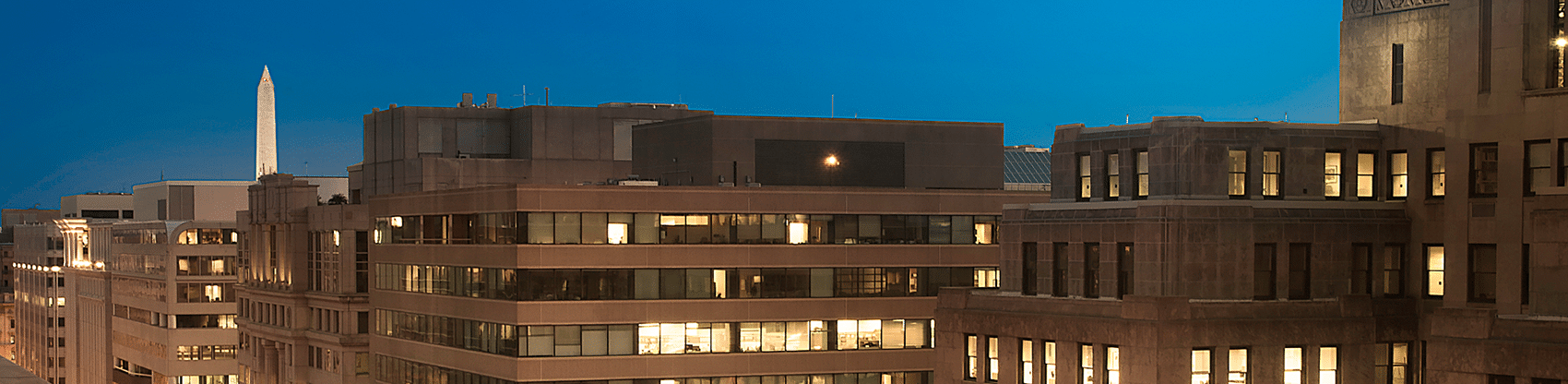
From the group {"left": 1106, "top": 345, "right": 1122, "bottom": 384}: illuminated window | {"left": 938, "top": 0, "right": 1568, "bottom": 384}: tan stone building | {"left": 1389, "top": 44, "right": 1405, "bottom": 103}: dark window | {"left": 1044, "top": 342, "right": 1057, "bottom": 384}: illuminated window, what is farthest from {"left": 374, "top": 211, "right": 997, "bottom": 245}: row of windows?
{"left": 1389, "top": 44, "right": 1405, "bottom": 103}: dark window

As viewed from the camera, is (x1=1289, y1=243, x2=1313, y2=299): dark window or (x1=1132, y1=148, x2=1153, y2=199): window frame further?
(x1=1132, y1=148, x2=1153, y2=199): window frame

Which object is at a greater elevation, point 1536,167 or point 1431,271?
point 1536,167

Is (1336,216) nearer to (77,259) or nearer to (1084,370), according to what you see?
(1084,370)

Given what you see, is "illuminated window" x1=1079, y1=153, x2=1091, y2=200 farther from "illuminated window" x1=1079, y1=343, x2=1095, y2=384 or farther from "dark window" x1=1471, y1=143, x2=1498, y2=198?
"dark window" x1=1471, y1=143, x2=1498, y2=198

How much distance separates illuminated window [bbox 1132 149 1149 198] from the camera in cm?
6012

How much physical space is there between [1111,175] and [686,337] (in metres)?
31.4

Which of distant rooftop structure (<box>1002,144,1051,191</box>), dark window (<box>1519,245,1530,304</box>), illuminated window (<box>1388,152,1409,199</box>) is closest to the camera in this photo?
dark window (<box>1519,245,1530,304</box>)

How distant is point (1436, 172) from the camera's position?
58469 millimetres

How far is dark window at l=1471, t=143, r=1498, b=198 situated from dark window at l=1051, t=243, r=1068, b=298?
570 inches

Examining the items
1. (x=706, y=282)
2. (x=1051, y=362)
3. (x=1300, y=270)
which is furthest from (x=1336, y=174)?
(x=706, y=282)

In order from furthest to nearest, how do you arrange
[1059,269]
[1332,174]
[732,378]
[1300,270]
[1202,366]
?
[732,378], [1059,269], [1332,174], [1300,270], [1202,366]

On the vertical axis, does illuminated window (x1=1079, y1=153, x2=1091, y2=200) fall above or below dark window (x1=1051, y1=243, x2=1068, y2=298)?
above

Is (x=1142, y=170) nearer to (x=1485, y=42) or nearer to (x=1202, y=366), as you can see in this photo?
(x=1202, y=366)

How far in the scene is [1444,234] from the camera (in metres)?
56.8
